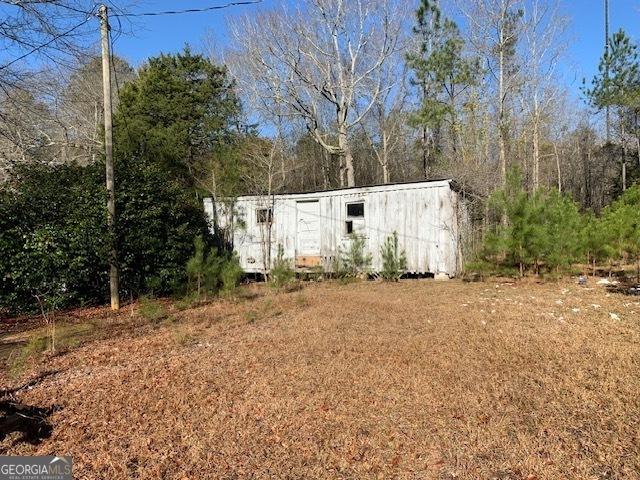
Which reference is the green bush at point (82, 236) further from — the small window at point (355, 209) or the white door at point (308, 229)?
the small window at point (355, 209)

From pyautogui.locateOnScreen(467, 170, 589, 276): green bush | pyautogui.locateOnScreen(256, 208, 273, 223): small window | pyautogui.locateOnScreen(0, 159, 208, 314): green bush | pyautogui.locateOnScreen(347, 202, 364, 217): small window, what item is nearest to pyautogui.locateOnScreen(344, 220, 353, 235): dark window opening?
pyautogui.locateOnScreen(347, 202, 364, 217): small window

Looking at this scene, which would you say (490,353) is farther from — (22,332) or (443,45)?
(443,45)

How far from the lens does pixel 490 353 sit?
4.46 metres

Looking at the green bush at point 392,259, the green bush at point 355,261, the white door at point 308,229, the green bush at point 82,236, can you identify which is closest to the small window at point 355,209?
the green bush at point 355,261

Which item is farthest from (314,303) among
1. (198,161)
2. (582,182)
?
(582,182)

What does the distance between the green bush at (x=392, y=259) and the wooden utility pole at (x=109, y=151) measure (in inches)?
252

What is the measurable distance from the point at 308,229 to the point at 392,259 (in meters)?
2.73

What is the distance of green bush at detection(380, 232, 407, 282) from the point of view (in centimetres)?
1128

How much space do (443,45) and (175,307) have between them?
60.2 feet

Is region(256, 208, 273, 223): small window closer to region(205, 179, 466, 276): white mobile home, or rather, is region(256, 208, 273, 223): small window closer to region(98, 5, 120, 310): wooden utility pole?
region(205, 179, 466, 276): white mobile home

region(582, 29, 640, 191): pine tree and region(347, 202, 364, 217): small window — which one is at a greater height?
region(582, 29, 640, 191): pine tree

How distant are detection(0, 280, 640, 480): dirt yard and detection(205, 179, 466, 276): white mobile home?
5101mm

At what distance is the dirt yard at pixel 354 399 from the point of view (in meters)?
2.60

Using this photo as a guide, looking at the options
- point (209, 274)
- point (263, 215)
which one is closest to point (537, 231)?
point (209, 274)
